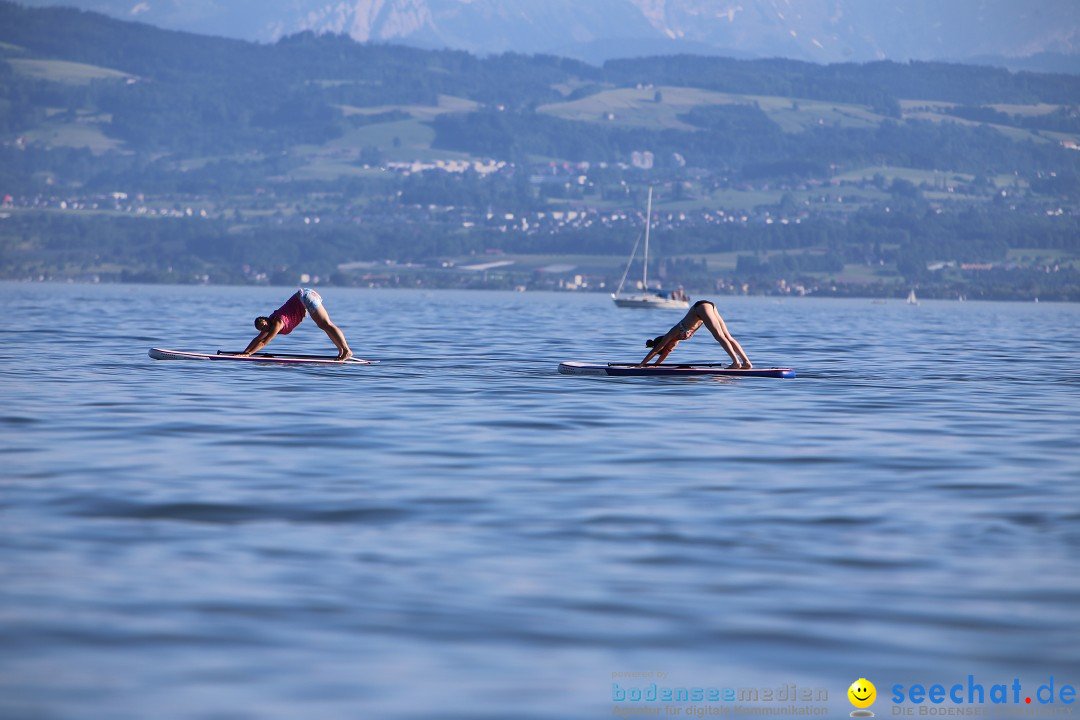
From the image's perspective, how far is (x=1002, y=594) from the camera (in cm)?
1165

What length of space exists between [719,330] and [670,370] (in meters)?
1.26

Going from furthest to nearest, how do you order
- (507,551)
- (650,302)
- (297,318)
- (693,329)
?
(650,302)
(297,318)
(693,329)
(507,551)

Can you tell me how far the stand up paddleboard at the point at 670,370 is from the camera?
31.5m

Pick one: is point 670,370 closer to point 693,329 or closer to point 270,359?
point 693,329

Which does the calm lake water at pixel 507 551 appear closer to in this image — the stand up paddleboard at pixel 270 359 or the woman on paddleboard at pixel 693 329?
the woman on paddleboard at pixel 693 329

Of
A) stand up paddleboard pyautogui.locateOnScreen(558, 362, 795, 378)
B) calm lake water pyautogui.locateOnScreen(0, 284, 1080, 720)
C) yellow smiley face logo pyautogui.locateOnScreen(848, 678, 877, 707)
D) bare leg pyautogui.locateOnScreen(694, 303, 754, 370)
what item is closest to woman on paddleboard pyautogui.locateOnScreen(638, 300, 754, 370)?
bare leg pyautogui.locateOnScreen(694, 303, 754, 370)

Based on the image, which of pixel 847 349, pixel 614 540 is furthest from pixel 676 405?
pixel 847 349

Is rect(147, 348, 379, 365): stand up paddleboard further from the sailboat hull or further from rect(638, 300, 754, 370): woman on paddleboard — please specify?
the sailboat hull

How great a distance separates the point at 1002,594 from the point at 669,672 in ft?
10.8

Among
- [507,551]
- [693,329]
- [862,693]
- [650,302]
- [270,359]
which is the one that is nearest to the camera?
[862,693]

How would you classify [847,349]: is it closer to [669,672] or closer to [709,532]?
[709,532]

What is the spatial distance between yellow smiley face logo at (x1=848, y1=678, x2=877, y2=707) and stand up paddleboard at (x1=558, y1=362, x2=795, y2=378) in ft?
71.2

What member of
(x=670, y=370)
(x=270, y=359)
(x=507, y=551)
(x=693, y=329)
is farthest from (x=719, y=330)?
(x=507, y=551)

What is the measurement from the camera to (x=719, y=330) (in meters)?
31.6
